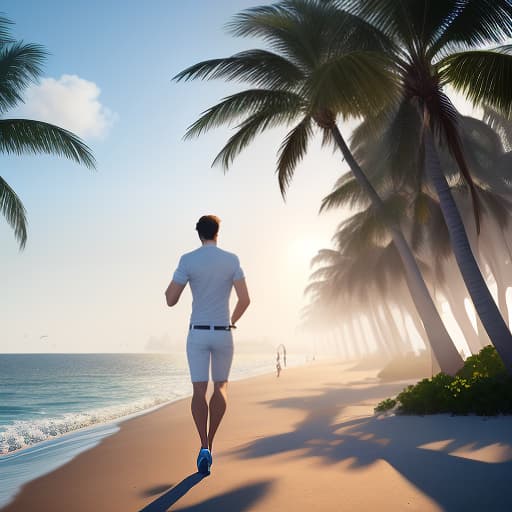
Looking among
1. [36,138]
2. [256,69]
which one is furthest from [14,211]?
[256,69]

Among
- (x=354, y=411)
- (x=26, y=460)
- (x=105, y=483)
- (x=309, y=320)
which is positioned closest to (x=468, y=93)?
(x=354, y=411)

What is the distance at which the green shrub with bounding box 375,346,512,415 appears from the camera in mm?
6672

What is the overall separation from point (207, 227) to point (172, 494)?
8.02ft

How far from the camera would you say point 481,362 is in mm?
9844

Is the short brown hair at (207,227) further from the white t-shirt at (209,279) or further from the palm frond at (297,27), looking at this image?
the palm frond at (297,27)

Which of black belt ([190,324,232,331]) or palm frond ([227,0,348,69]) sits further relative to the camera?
palm frond ([227,0,348,69])

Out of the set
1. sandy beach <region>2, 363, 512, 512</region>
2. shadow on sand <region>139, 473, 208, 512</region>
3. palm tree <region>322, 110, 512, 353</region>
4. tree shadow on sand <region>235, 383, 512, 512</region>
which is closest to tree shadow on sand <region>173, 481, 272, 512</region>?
sandy beach <region>2, 363, 512, 512</region>

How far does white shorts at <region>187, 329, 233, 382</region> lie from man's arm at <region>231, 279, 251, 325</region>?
0.80 ft

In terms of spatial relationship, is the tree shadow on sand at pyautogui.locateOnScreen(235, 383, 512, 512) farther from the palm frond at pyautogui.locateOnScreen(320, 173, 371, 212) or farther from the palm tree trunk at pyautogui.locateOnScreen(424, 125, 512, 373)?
the palm frond at pyautogui.locateOnScreen(320, 173, 371, 212)

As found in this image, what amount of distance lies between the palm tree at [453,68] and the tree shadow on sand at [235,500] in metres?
6.57

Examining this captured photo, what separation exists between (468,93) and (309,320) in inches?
3614

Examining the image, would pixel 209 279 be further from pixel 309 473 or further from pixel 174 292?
pixel 309 473

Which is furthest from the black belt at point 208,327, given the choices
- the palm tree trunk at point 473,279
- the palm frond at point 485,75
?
the palm frond at point 485,75

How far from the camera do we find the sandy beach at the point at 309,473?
11.0 ft
